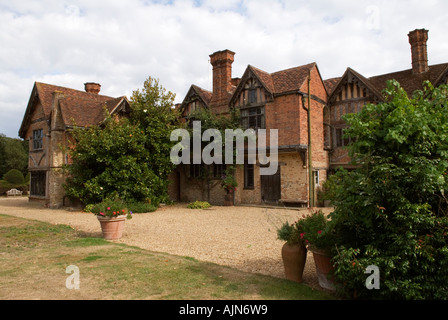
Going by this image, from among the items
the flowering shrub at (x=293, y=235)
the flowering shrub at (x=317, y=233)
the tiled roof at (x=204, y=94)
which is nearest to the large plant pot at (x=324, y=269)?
the flowering shrub at (x=317, y=233)

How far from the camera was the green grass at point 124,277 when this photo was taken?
461 cm

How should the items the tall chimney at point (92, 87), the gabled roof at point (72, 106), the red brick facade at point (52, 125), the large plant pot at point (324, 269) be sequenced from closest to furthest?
the large plant pot at point (324, 269) → the red brick facade at point (52, 125) → the gabled roof at point (72, 106) → the tall chimney at point (92, 87)

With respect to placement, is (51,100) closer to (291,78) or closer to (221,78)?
(221,78)

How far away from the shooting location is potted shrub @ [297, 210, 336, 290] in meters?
4.70

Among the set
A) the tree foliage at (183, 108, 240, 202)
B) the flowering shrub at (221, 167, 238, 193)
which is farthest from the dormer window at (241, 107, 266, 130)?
the flowering shrub at (221, 167, 238, 193)

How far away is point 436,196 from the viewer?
4152 mm

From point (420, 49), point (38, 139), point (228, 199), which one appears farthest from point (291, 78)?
point (38, 139)

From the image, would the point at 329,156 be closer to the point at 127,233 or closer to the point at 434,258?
the point at 127,233

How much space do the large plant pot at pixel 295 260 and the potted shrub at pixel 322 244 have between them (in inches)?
8.1

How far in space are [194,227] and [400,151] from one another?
26.2 ft

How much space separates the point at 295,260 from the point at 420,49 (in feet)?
61.4

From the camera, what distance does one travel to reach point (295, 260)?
16.9ft

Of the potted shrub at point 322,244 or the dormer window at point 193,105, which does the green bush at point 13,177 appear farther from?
the potted shrub at point 322,244
